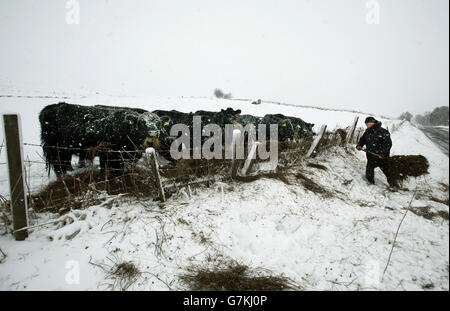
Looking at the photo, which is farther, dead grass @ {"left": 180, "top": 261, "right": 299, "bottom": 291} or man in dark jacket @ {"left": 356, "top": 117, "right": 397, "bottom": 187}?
man in dark jacket @ {"left": 356, "top": 117, "right": 397, "bottom": 187}

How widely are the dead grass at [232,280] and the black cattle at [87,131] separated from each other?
290cm

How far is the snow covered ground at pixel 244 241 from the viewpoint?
1.95 metres

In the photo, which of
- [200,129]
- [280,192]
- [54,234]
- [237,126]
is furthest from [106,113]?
[280,192]

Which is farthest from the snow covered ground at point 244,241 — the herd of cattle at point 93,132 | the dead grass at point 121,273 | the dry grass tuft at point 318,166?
the dry grass tuft at point 318,166

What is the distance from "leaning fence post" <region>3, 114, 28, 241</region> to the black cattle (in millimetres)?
1921

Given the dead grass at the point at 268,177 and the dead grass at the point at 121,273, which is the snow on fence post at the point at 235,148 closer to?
the dead grass at the point at 268,177

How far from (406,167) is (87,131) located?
279 inches

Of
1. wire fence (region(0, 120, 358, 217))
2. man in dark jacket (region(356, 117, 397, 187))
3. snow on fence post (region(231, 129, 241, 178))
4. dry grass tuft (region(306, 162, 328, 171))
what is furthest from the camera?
dry grass tuft (region(306, 162, 328, 171))

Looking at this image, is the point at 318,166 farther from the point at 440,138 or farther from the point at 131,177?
the point at 440,138

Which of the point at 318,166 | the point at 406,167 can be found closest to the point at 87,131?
the point at 318,166

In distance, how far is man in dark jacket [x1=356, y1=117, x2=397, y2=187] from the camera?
4.57 metres

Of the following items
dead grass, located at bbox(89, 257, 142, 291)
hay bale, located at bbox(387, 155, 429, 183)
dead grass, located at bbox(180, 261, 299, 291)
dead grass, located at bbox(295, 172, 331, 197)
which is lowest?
dead grass, located at bbox(180, 261, 299, 291)

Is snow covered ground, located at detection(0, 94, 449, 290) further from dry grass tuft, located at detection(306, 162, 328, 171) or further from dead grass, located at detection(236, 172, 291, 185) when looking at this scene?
dry grass tuft, located at detection(306, 162, 328, 171)

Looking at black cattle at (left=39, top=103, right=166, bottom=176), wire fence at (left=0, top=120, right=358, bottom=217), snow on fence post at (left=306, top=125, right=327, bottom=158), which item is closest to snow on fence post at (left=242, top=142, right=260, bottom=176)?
wire fence at (left=0, top=120, right=358, bottom=217)
